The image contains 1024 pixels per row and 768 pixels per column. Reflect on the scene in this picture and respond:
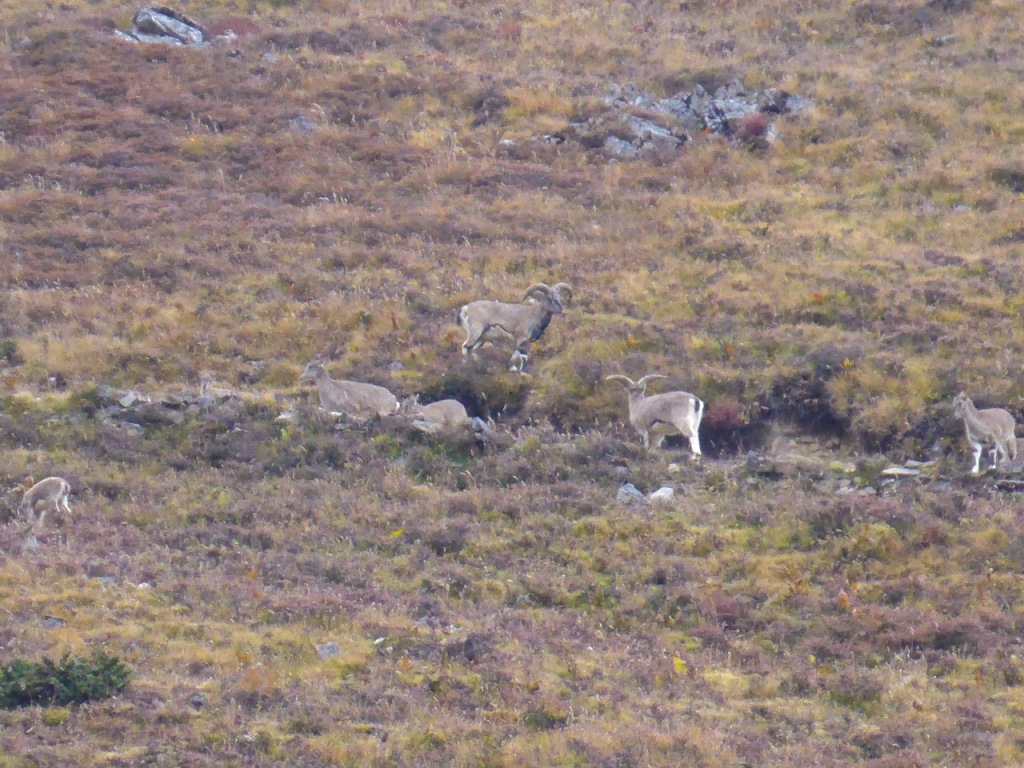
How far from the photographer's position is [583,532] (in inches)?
677

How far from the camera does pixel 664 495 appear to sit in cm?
1820

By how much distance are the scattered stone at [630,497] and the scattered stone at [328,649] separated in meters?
5.54

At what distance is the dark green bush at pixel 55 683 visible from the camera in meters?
11.8

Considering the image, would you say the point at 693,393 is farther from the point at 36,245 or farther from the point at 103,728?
the point at 36,245

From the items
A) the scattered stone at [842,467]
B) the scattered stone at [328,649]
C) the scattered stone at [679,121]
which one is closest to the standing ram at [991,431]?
the scattered stone at [842,467]

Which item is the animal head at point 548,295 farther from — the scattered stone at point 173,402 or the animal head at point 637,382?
the scattered stone at point 173,402

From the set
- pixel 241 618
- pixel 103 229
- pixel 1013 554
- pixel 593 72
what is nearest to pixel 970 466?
pixel 1013 554

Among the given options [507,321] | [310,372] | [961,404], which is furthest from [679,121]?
[961,404]

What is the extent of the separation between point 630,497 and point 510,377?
549cm

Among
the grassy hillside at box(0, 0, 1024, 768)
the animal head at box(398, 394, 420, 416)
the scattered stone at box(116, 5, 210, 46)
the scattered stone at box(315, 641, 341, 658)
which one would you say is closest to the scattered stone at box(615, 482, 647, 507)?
the grassy hillside at box(0, 0, 1024, 768)

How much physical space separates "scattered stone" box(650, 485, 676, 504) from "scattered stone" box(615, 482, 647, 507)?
0.14 metres

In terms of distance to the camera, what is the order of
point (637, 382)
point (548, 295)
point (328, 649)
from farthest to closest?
point (548, 295), point (637, 382), point (328, 649)

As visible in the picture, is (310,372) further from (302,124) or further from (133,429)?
(302,124)

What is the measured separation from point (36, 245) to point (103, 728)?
65.7 ft
